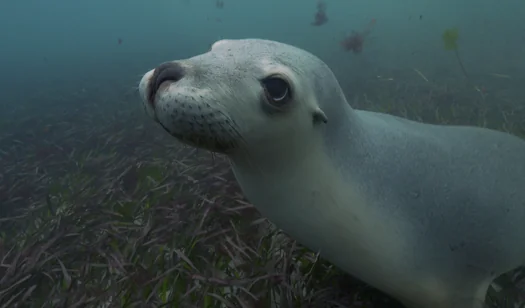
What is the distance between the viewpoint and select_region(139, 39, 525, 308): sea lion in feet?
4.39

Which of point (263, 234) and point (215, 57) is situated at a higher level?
point (215, 57)

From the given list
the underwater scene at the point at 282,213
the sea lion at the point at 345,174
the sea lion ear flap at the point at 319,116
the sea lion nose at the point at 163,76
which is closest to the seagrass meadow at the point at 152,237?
the underwater scene at the point at 282,213

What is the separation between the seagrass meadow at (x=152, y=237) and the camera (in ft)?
6.24

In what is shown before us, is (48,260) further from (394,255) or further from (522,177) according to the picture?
(522,177)

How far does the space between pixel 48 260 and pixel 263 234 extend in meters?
1.28

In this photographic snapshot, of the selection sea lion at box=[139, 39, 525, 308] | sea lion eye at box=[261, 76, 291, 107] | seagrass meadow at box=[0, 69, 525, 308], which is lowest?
seagrass meadow at box=[0, 69, 525, 308]

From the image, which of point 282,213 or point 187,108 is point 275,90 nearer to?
point 187,108

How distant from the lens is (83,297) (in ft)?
6.52

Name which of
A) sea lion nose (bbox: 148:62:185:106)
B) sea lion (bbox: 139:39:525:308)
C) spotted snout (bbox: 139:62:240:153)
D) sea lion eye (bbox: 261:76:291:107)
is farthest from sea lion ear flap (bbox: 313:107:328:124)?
sea lion nose (bbox: 148:62:185:106)

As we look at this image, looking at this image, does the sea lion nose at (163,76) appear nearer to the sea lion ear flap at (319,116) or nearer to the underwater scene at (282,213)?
the underwater scene at (282,213)

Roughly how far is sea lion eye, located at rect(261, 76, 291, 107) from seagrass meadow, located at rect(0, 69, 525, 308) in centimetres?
91

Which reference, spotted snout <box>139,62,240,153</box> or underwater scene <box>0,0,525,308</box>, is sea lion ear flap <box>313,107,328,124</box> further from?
spotted snout <box>139,62,240,153</box>

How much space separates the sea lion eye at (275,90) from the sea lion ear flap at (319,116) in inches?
6.1

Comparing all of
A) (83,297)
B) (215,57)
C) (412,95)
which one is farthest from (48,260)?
(412,95)
